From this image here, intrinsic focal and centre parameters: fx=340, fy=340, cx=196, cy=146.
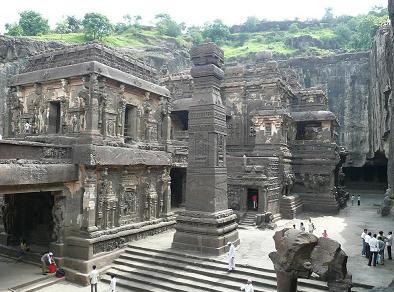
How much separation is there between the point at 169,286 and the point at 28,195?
878cm

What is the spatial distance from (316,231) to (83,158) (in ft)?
41.8

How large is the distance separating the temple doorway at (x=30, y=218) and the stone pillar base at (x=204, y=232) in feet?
20.9

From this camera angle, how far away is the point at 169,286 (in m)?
11.3

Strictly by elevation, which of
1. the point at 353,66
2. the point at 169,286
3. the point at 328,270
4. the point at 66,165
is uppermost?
the point at 353,66

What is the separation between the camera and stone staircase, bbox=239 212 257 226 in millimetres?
19844

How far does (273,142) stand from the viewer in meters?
24.8

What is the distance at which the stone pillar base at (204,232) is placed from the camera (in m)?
12.6

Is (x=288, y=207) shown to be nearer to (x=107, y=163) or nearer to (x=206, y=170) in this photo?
(x=206, y=170)

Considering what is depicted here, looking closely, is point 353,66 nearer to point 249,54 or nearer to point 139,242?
point 249,54

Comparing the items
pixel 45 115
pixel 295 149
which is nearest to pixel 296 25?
pixel 295 149

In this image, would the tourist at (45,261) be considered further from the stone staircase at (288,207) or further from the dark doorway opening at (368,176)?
the dark doorway opening at (368,176)

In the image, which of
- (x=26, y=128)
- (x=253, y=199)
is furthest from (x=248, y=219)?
(x=26, y=128)

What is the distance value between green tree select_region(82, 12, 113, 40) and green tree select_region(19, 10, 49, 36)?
6.99m

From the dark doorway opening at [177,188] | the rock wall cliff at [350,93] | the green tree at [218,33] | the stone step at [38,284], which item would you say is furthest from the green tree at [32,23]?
the stone step at [38,284]
